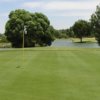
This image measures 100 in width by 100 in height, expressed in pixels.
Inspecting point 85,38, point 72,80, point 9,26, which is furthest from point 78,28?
point 72,80

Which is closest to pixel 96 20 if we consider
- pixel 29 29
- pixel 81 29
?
pixel 29 29

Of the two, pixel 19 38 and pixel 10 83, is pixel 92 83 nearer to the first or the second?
pixel 10 83

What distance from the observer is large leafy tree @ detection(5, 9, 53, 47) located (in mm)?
71694

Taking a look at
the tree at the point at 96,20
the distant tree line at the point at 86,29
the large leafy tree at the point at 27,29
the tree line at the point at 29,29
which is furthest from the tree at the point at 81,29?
the large leafy tree at the point at 27,29

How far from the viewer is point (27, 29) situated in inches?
2847

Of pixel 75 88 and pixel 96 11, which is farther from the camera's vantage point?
pixel 96 11

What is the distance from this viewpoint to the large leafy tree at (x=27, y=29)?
235 ft

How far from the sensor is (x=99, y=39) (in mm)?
79562

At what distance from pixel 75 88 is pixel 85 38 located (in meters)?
130

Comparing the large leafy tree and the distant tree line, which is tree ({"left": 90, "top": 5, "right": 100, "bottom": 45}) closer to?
the distant tree line

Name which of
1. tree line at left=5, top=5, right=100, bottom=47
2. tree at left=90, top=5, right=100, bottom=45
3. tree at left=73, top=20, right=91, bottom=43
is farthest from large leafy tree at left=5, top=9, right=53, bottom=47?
tree at left=73, top=20, right=91, bottom=43

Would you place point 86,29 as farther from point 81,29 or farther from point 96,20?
point 96,20

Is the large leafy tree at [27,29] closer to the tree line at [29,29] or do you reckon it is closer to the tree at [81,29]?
the tree line at [29,29]

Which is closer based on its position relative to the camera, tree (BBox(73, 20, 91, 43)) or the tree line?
the tree line
